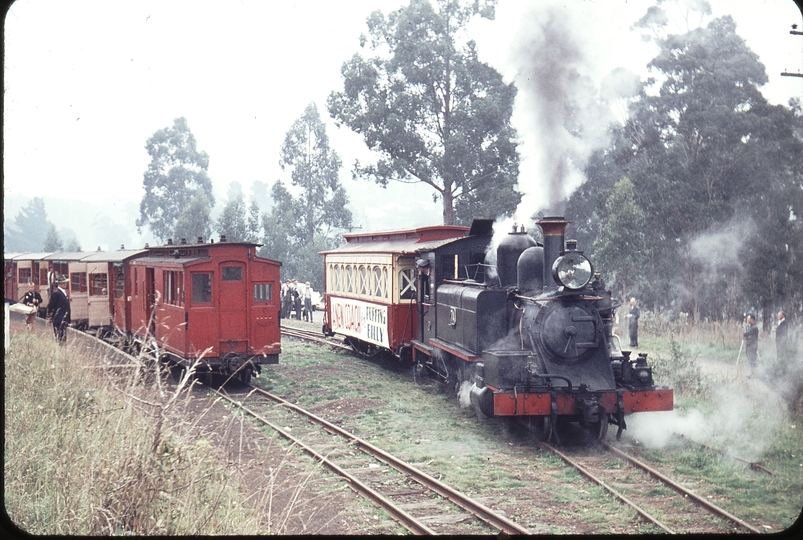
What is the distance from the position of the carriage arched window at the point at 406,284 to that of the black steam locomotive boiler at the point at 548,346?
3826 millimetres

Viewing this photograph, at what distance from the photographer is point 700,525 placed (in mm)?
6004

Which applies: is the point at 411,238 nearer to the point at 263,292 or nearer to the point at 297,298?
the point at 263,292

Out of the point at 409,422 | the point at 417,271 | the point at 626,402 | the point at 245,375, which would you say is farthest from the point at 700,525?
the point at 245,375

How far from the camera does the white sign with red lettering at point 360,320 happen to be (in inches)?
564

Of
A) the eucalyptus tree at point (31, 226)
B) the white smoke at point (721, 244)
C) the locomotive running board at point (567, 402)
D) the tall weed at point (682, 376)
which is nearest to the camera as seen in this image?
the locomotive running board at point (567, 402)

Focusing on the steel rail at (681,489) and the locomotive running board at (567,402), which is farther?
the locomotive running board at (567,402)

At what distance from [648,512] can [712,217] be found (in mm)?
16401

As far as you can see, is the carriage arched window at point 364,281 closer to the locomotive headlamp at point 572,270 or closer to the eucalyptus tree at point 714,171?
the locomotive headlamp at point 572,270

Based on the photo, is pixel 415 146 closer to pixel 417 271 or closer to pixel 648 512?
pixel 417 271

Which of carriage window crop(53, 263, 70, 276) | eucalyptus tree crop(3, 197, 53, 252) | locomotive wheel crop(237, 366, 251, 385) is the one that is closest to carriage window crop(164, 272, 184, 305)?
locomotive wheel crop(237, 366, 251, 385)

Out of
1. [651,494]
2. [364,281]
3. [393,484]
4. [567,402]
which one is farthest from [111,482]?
[364,281]

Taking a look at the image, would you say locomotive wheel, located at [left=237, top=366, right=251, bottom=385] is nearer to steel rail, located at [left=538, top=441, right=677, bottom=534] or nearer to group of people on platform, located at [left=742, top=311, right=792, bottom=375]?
steel rail, located at [left=538, top=441, right=677, bottom=534]

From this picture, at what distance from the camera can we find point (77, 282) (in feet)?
65.9

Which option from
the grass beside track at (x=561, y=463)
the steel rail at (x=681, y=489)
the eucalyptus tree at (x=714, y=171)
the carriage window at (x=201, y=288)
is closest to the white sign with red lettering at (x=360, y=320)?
the grass beside track at (x=561, y=463)
